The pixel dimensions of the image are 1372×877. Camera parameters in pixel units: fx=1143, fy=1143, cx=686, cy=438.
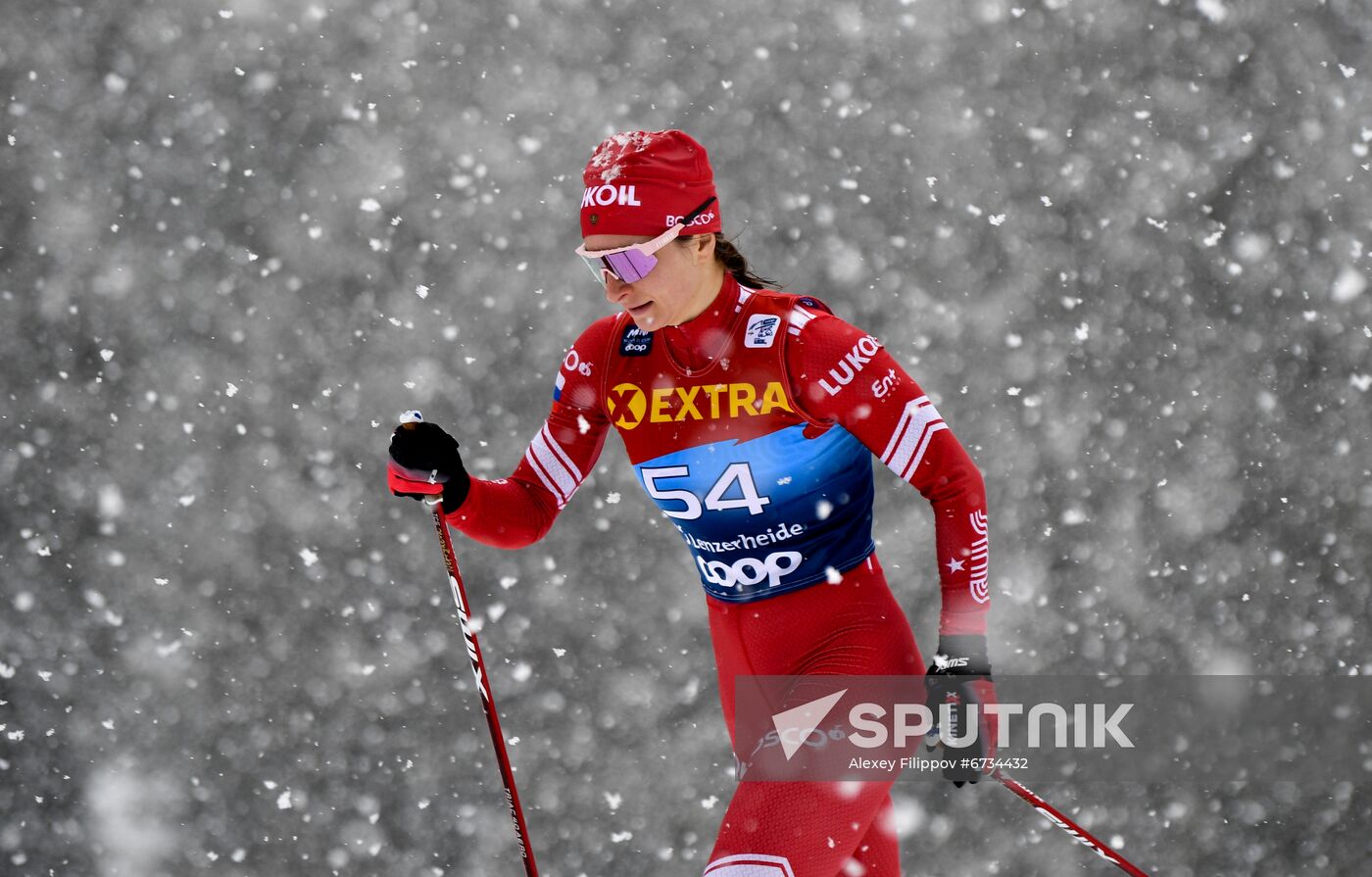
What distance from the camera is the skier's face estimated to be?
192cm

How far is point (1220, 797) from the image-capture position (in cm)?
385

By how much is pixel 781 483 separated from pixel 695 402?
211 mm

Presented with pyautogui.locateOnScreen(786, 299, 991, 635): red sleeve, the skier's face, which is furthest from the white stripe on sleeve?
the skier's face

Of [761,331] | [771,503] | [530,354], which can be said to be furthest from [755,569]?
[530,354]

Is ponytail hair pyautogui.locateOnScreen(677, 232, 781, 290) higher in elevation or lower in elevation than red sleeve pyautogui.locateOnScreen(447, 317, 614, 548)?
higher

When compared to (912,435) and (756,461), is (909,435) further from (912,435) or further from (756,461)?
(756,461)

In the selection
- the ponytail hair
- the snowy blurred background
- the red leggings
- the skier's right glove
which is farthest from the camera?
the snowy blurred background

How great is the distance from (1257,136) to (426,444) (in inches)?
109

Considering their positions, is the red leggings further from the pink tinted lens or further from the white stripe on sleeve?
the pink tinted lens

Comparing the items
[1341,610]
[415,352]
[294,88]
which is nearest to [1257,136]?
[1341,610]

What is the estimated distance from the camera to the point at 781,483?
6.68 ft

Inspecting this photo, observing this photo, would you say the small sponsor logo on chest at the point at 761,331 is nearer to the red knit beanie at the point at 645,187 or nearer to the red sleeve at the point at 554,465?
the red knit beanie at the point at 645,187

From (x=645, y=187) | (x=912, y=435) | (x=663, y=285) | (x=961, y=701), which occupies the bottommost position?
(x=961, y=701)

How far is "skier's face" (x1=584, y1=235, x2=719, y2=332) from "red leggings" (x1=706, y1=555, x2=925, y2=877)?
0.57m
